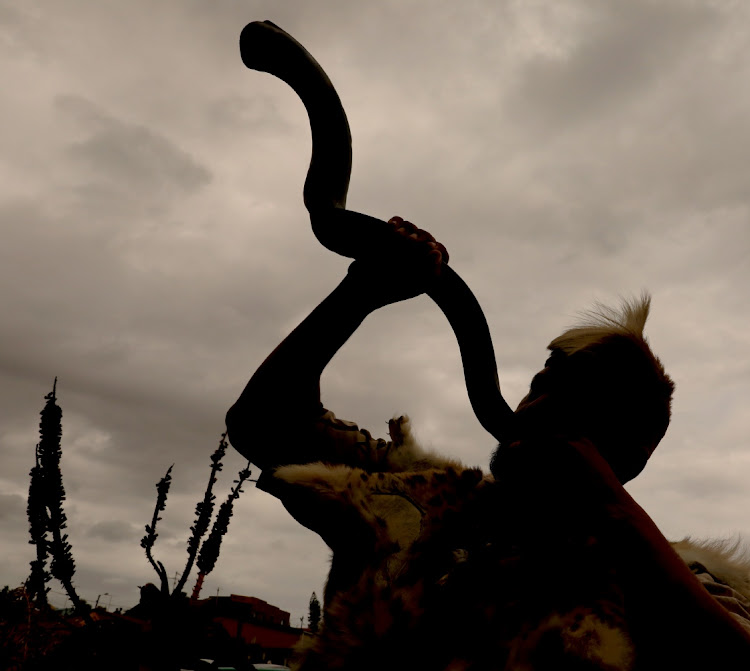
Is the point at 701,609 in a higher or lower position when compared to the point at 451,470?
lower

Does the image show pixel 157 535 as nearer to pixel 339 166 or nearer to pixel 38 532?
pixel 38 532

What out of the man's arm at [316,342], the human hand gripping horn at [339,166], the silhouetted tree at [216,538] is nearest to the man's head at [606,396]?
the human hand gripping horn at [339,166]

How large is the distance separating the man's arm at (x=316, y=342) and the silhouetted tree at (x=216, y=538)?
23 cm

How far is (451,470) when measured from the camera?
2275mm

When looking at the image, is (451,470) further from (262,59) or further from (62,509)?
(262,59)

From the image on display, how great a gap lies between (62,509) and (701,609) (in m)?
1.89

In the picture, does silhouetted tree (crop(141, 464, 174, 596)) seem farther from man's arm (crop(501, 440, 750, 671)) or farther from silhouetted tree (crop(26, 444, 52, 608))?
man's arm (crop(501, 440, 750, 671))

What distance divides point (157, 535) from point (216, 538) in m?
0.41

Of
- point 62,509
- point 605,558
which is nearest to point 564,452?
point 605,558

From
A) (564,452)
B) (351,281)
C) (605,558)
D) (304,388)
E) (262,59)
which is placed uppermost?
(262,59)

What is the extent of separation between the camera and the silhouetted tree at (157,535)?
176cm

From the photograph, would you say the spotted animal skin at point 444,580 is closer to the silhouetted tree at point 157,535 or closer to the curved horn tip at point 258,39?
the silhouetted tree at point 157,535

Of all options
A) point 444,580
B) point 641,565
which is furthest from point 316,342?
point 641,565

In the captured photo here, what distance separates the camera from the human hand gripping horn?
7.07 feet
